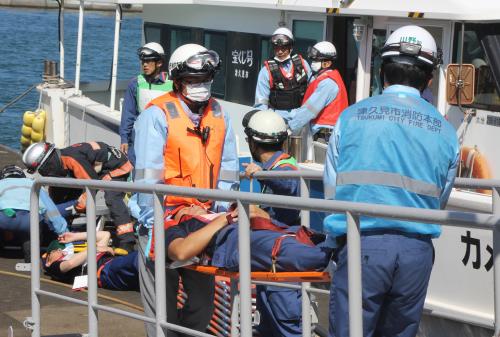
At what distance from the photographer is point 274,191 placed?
6727 mm

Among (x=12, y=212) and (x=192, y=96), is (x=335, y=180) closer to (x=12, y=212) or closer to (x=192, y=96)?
(x=192, y=96)

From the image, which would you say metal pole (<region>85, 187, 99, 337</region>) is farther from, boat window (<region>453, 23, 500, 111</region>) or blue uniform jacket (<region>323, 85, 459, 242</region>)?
boat window (<region>453, 23, 500, 111</region>)

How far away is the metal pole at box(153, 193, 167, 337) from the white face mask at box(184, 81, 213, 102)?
0.75 metres

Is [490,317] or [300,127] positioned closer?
[490,317]

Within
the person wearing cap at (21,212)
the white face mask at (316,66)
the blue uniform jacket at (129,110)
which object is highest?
the white face mask at (316,66)

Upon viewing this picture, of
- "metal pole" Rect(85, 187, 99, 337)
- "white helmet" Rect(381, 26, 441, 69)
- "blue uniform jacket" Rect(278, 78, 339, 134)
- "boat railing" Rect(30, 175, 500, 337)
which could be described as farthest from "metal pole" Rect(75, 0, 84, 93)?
"white helmet" Rect(381, 26, 441, 69)

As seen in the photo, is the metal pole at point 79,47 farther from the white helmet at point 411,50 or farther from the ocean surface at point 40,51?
the ocean surface at point 40,51

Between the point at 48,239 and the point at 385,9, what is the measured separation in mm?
3659

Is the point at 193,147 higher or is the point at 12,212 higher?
the point at 193,147

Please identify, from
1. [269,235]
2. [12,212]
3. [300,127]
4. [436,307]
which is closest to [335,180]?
[269,235]

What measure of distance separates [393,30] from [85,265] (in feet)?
11.7

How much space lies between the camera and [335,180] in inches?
171

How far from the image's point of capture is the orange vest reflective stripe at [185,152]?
213 inches

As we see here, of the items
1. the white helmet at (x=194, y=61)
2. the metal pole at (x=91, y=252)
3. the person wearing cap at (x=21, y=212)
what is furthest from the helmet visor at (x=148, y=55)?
the metal pole at (x=91, y=252)
